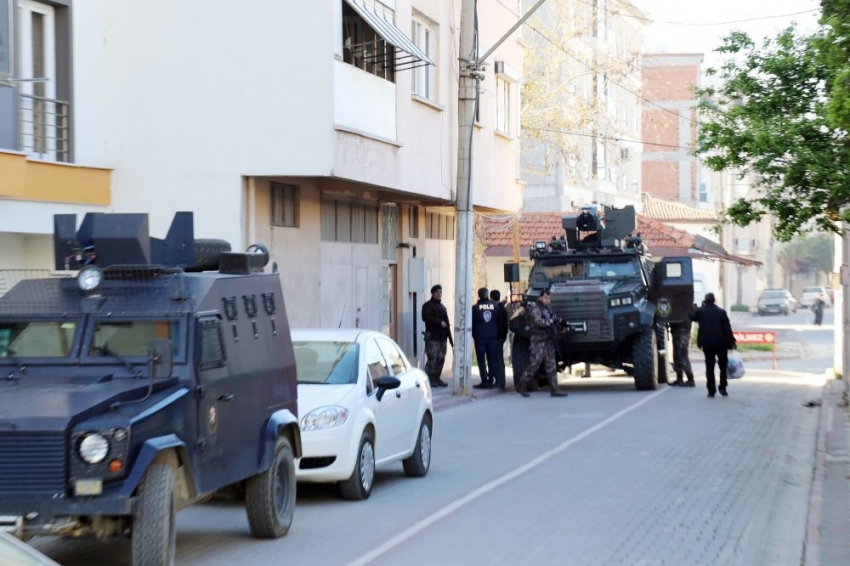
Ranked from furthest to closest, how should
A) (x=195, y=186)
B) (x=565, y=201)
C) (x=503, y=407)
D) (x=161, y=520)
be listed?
(x=565, y=201)
(x=503, y=407)
(x=195, y=186)
(x=161, y=520)

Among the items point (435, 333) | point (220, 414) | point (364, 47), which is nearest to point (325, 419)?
point (220, 414)

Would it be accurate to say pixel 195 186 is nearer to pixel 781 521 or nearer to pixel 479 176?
pixel 479 176

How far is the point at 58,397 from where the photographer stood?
8078 mm

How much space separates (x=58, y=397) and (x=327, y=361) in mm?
4412

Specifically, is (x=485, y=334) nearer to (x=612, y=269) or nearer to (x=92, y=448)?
(x=612, y=269)

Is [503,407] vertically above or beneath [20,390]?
beneath

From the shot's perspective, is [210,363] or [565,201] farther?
[565,201]

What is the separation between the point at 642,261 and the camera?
26.6 m

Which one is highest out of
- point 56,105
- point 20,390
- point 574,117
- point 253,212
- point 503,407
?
point 574,117

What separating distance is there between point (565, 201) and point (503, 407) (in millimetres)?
28911

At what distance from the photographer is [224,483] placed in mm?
8992

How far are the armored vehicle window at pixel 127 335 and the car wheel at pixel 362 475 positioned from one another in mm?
3127

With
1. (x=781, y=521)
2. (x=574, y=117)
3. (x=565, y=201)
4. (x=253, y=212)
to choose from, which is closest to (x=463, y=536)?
(x=781, y=521)

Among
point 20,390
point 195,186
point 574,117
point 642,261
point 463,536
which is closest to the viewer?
point 20,390
